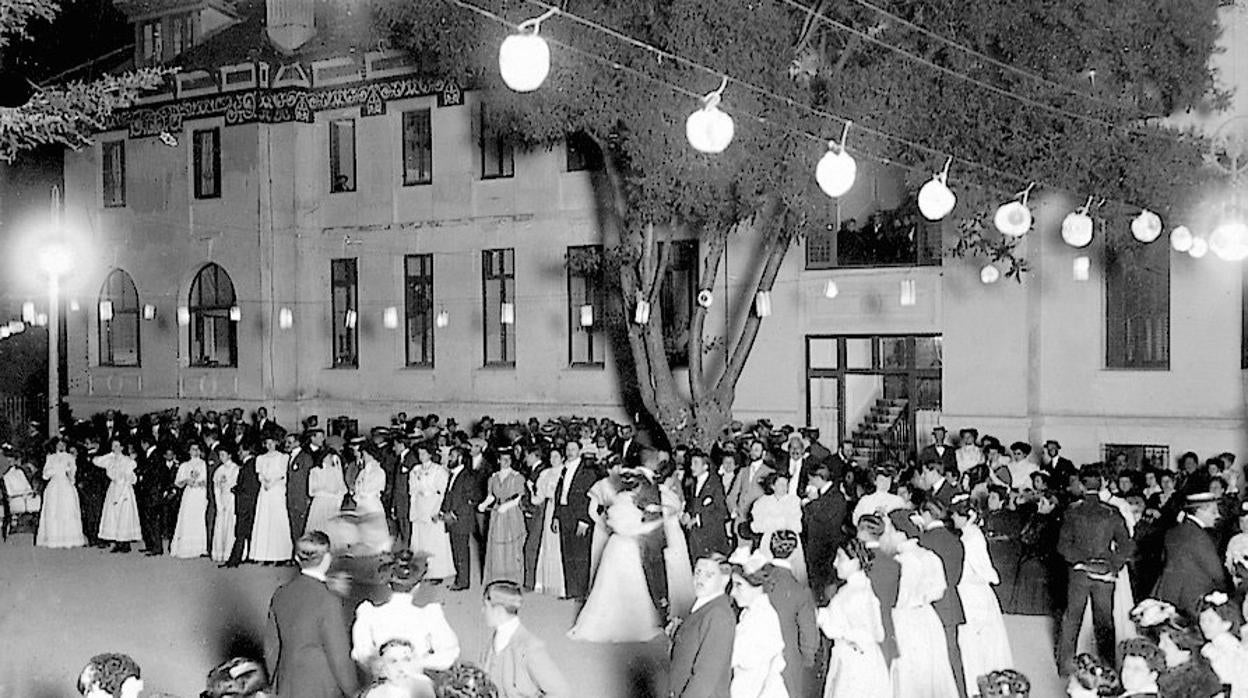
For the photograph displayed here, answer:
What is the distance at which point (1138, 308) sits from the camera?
18797 mm

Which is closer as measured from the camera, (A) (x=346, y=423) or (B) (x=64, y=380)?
(A) (x=346, y=423)

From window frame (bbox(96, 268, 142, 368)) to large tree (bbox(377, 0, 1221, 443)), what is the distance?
17.2 meters

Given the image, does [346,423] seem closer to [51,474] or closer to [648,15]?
[51,474]

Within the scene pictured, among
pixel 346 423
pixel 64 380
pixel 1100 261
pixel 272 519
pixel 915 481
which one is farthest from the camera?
pixel 64 380

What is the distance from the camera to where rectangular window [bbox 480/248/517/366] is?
973 inches

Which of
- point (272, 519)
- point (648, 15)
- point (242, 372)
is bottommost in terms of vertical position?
point (272, 519)

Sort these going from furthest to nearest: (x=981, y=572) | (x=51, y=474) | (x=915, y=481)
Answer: (x=51, y=474)
(x=915, y=481)
(x=981, y=572)

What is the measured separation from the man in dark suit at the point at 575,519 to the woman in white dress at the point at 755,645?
6.10 m

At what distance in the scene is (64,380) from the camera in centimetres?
3019

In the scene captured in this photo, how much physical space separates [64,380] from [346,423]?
9042mm

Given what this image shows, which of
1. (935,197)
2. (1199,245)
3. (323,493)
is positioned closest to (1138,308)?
(1199,245)

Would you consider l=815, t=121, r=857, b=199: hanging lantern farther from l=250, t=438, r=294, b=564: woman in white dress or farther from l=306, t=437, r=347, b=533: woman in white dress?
l=250, t=438, r=294, b=564: woman in white dress

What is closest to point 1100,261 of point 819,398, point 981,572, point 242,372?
point 819,398

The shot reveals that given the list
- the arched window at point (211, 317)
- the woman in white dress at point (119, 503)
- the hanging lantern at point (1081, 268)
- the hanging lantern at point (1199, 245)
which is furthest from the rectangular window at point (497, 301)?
the hanging lantern at point (1199, 245)
